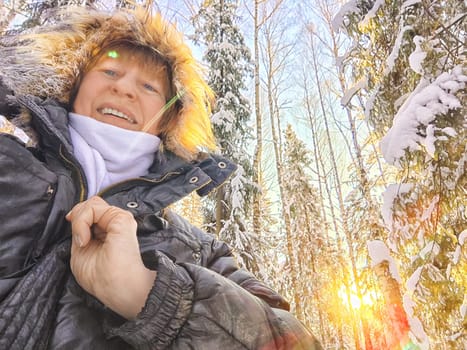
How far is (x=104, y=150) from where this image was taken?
146 cm

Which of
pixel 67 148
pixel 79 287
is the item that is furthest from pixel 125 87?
pixel 79 287

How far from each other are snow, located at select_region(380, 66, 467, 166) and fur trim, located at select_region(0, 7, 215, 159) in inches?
83.0

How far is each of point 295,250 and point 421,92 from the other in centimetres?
1596

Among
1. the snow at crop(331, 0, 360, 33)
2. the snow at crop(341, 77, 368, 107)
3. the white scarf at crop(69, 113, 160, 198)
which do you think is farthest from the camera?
the snow at crop(341, 77, 368, 107)

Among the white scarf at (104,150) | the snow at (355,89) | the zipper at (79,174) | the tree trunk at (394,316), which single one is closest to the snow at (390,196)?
the snow at (355,89)

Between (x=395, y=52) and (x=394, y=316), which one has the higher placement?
(x=395, y=52)

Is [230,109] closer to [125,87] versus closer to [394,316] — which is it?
[394,316]

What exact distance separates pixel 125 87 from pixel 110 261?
38.5 inches

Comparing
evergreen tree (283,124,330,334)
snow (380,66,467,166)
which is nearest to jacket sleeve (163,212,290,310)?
snow (380,66,467,166)

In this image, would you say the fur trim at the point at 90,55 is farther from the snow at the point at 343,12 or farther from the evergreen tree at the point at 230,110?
the evergreen tree at the point at 230,110

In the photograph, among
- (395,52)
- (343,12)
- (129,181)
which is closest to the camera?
(129,181)

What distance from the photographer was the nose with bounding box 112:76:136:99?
1.57 metres

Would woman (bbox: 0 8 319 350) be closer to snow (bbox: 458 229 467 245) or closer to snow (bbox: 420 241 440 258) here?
snow (bbox: 458 229 467 245)

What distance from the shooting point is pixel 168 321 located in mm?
885
